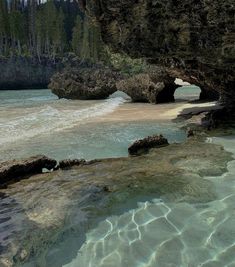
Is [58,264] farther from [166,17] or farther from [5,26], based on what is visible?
[5,26]

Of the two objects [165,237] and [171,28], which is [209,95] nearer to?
[171,28]

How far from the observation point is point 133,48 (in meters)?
12.6

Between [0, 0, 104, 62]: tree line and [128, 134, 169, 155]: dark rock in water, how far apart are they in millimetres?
65072

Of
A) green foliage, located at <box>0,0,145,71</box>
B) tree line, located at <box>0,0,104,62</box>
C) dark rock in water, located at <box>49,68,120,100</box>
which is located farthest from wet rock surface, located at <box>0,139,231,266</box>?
tree line, located at <box>0,0,104,62</box>

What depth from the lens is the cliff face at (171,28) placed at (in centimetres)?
1085

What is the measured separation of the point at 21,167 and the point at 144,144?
3341 millimetres

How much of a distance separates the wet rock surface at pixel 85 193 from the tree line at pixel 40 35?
66938 mm

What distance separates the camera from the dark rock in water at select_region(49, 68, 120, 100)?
3309 centimetres

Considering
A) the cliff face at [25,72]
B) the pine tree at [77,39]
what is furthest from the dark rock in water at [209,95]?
the pine tree at [77,39]

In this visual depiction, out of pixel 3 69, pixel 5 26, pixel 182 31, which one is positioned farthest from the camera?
pixel 5 26

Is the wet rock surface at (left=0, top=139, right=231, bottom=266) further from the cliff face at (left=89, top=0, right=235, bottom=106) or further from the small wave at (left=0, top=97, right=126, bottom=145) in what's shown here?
the small wave at (left=0, top=97, right=126, bottom=145)

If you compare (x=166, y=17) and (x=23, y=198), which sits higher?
(x=166, y=17)

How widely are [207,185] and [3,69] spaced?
63.8m

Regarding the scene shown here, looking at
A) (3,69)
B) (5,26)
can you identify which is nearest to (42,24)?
(5,26)
